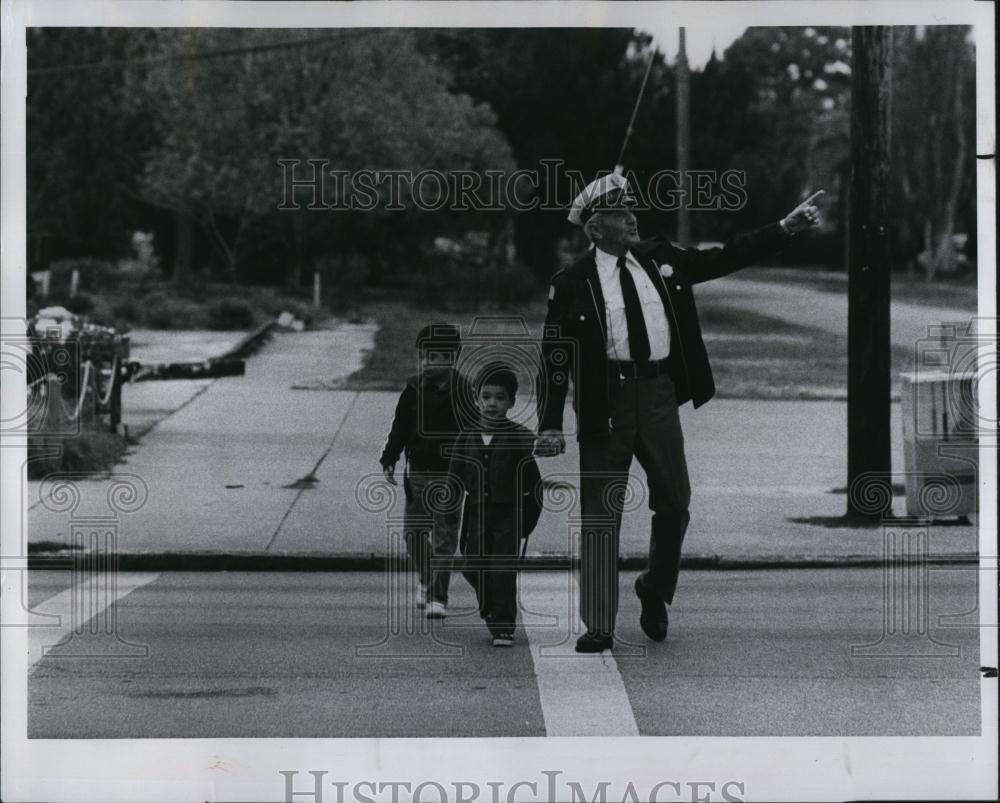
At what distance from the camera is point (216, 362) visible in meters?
13.0

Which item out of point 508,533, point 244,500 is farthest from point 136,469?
point 508,533

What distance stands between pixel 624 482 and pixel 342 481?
13.7 feet

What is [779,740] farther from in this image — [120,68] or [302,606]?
[120,68]

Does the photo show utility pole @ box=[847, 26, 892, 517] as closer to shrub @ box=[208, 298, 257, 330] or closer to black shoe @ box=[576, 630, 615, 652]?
black shoe @ box=[576, 630, 615, 652]

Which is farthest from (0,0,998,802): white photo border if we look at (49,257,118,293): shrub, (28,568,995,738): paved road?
(49,257,118,293): shrub

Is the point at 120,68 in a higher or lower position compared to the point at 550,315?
higher

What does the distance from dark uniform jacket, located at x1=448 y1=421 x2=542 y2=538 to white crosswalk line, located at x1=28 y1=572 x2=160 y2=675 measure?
189 cm

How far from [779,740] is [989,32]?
278cm

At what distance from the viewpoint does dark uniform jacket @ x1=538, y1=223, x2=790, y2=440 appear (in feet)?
22.4

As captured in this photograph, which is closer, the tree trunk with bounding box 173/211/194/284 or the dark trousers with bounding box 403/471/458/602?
the dark trousers with bounding box 403/471/458/602

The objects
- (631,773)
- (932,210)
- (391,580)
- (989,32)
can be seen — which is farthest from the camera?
(932,210)

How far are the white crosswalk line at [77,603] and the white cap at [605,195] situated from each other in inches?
115

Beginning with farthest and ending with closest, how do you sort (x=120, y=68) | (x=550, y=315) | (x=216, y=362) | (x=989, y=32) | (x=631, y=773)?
(x=216, y=362) < (x=120, y=68) < (x=550, y=315) < (x=989, y=32) < (x=631, y=773)

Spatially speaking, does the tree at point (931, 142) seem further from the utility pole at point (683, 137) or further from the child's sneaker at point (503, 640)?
the child's sneaker at point (503, 640)
